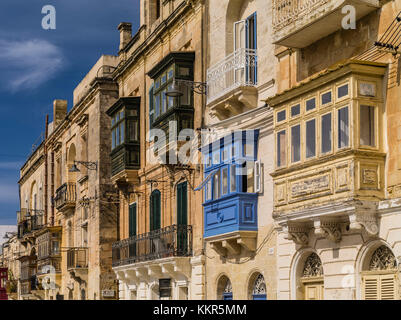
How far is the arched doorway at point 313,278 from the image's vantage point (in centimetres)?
1633

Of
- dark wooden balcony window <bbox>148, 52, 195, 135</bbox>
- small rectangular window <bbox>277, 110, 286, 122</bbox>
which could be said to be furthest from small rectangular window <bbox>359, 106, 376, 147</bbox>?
dark wooden balcony window <bbox>148, 52, 195, 135</bbox>

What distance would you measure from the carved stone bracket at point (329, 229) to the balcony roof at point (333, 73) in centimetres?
262

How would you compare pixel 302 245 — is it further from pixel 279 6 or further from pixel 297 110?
pixel 279 6

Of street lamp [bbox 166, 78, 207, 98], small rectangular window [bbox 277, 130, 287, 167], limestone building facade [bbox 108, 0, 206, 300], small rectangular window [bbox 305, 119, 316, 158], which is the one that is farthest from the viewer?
limestone building facade [bbox 108, 0, 206, 300]

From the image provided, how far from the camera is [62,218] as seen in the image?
1554 inches

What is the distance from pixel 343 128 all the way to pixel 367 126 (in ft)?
1.41

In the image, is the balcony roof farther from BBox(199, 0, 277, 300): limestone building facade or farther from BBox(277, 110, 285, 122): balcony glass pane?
BBox(199, 0, 277, 300): limestone building facade

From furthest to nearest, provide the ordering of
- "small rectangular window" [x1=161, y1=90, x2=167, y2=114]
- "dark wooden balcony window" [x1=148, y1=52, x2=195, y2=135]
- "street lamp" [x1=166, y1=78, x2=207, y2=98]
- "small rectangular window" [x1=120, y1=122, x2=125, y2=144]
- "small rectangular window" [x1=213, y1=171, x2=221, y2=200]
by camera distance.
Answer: "small rectangular window" [x1=120, y1=122, x2=125, y2=144], "small rectangular window" [x1=161, y1=90, x2=167, y2=114], "dark wooden balcony window" [x1=148, y1=52, x2=195, y2=135], "street lamp" [x1=166, y1=78, x2=207, y2=98], "small rectangular window" [x1=213, y1=171, x2=221, y2=200]

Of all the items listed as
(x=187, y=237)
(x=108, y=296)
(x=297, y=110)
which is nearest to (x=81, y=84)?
(x=108, y=296)

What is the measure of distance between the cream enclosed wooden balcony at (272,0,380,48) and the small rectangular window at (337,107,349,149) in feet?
6.25

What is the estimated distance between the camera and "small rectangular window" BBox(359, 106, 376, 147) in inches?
567

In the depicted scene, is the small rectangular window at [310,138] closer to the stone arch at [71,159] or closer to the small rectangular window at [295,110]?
the small rectangular window at [295,110]

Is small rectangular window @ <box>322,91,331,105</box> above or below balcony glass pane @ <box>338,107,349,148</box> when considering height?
above

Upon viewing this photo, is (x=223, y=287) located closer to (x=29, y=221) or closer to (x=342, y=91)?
(x=342, y=91)
